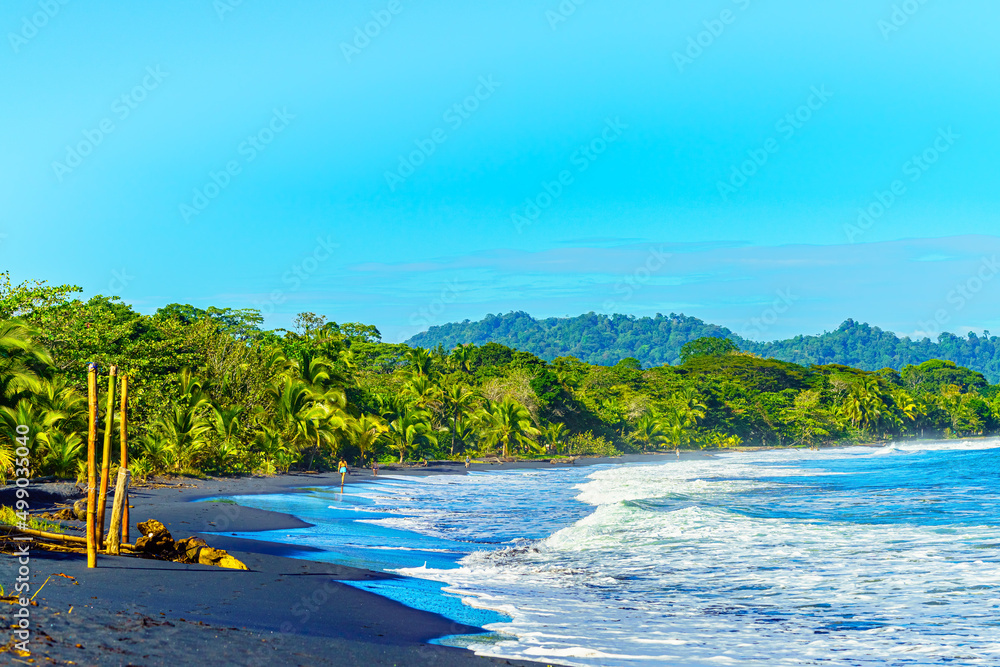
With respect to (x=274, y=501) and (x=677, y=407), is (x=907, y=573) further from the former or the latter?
(x=677, y=407)

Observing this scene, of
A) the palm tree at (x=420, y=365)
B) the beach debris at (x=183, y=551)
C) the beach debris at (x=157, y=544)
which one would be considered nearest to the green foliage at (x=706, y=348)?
the palm tree at (x=420, y=365)

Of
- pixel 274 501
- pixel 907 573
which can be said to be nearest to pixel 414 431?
pixel 274 501

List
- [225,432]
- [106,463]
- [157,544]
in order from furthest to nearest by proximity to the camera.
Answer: [225,432] → [157,544] → [106,463]

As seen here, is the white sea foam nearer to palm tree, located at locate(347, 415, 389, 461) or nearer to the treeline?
the treeline

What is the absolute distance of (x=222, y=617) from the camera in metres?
7.34

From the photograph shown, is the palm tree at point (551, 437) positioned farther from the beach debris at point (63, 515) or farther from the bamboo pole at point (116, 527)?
the bamboo pole at point (116, 527)

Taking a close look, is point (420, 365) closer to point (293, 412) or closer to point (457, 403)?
point (457, 403)

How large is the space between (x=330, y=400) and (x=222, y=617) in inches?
1066

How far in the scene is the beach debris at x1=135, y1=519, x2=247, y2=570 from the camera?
10.0 metres

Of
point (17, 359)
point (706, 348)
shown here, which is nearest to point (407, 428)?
point (17, 359)

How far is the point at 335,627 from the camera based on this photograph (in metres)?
7.66

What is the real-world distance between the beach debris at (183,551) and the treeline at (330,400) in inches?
259

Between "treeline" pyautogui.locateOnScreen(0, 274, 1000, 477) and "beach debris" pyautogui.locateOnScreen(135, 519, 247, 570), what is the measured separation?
657 centimetres

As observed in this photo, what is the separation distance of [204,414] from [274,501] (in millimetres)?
7684
